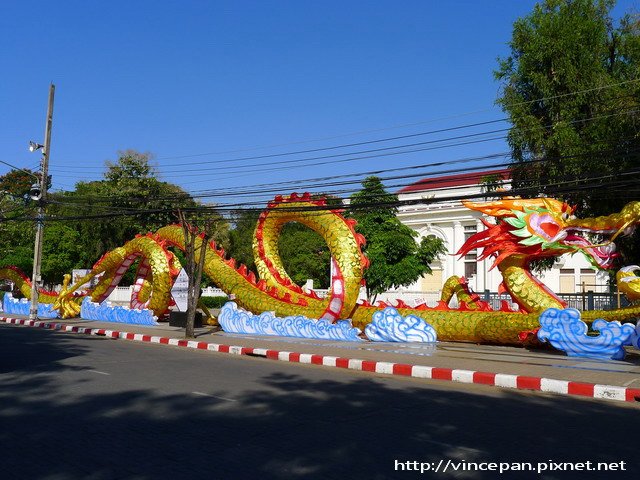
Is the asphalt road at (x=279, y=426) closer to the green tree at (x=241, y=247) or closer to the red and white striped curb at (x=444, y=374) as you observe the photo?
the red and white striped curb at (x=444, y=374)

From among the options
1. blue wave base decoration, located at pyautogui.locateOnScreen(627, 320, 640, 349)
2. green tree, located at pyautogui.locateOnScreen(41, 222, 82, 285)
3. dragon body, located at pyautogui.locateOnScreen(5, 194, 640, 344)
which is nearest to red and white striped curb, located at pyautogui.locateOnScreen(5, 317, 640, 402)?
dragon body, located at pyautogui.locateOnScreen(5, 194, 640, 344)

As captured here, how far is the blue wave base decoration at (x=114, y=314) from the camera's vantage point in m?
19.0

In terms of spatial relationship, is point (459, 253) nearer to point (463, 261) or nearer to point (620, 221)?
point (620, 221)

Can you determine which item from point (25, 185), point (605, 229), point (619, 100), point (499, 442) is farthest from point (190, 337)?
point (25, 185)

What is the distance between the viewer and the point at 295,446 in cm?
498

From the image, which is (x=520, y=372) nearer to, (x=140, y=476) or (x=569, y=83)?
(x=140, y=476)

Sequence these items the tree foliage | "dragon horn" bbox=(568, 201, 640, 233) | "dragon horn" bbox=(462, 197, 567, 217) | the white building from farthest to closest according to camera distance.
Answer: the white building → the tree foliage → "dragon horn" bbox=(462, 197, 567, 217) → "dragon horn" bbox=(568, 201, 640, 233)

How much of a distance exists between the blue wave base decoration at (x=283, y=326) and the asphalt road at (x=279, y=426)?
469 centimetres

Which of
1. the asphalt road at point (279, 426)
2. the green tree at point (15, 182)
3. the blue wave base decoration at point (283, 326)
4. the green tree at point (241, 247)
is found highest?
the green tree at point (15, 182)

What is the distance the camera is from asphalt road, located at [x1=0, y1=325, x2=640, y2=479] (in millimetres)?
4430

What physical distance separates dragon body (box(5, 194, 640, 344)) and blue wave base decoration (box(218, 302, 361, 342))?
0.23 m

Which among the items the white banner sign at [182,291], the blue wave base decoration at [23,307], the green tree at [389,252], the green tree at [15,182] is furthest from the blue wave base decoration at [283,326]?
the green tree at [15,182]

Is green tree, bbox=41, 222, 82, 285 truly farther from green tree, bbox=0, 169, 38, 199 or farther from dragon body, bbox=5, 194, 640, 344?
dragon body, bbox=5, 194, 640, 344

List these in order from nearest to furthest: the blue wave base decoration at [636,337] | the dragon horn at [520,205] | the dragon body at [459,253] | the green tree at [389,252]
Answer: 1. the blue wave base decoration at [636,337]
2. the dragon body at [459,253]
3. the dragon horn at [520,205]
4. the green tree at [389,252]
